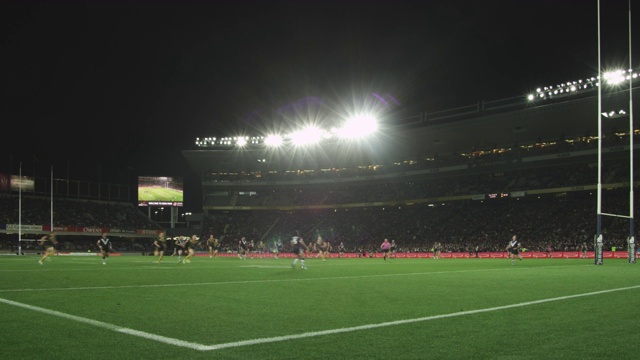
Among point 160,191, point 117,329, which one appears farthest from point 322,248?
point 117,329

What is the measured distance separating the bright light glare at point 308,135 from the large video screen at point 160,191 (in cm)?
2523

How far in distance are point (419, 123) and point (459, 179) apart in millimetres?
10868

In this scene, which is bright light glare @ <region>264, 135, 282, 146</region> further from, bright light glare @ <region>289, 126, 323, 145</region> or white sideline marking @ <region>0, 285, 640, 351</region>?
white sideline marking @ <region>0, 285, 640, 351</region>

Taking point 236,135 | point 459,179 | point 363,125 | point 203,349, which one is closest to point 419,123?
point 363,125

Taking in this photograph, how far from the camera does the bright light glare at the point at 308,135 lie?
2564 inches

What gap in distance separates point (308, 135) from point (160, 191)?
2898 cm

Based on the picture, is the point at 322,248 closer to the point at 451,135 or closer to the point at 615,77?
the point at 451,135

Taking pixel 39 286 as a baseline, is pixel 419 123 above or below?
above

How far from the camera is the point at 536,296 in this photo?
1116 centimetres

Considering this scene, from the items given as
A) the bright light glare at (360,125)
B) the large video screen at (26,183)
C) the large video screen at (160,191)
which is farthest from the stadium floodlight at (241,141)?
the large video screen at (26,183)

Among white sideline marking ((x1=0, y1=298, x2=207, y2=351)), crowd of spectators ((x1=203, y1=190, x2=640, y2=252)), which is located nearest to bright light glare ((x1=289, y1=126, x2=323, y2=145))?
crowd of spectators ((x1=203, y1=190, x2=640, y2=252))

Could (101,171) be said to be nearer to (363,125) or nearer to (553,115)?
(363,125)

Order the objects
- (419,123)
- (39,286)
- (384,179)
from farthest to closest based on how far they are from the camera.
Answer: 1. (384,179)
2. (419,123)
3. (39,286)

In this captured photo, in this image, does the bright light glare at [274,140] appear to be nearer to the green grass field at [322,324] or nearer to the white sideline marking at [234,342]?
the green grass field at [322,324]
